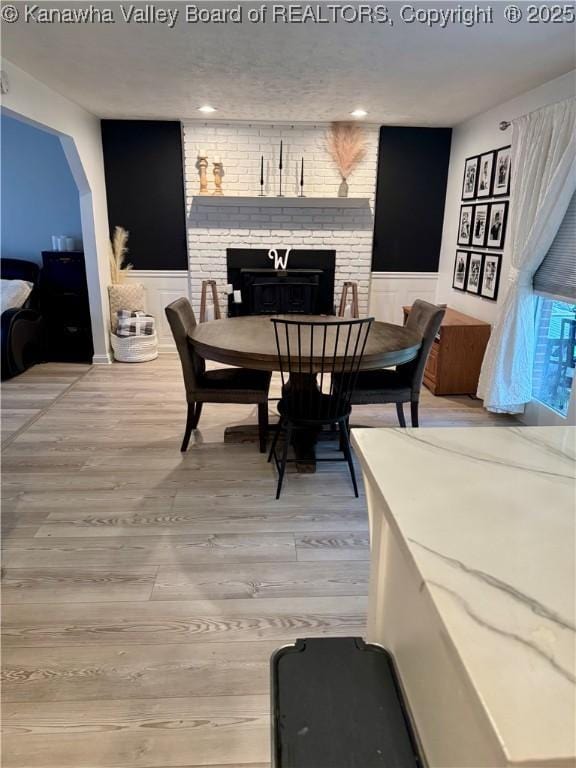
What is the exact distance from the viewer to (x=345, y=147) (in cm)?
499

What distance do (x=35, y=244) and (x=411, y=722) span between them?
5.86 meters

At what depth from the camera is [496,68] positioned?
3113 millimetres

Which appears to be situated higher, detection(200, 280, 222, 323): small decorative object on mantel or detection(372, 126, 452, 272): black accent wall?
detection(372, 126, 452, 272): black accent wall

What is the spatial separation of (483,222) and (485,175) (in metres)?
0.40

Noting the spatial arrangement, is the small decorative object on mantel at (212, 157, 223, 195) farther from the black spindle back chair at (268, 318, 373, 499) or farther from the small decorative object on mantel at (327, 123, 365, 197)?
the black spindle back chair at (268, 318, 373, 499)

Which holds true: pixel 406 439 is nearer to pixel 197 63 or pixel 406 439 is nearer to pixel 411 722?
pixel 411 722

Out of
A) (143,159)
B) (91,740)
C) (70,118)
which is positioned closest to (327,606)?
(91,740)

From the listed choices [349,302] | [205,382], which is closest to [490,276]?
[349,302]

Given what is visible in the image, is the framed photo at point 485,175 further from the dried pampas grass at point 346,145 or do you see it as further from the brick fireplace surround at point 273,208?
the dried pampas grass at point 346,145

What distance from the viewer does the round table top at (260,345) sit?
2.54 metres

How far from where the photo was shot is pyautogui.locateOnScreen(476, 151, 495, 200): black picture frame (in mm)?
4164

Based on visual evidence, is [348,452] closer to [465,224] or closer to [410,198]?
[465,224]

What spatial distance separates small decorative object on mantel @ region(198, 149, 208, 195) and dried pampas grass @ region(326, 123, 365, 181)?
1282mm

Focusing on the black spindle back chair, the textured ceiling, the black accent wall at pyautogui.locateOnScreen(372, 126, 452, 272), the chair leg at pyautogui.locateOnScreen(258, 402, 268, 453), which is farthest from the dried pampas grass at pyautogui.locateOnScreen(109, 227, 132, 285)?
the black spindle back chair
